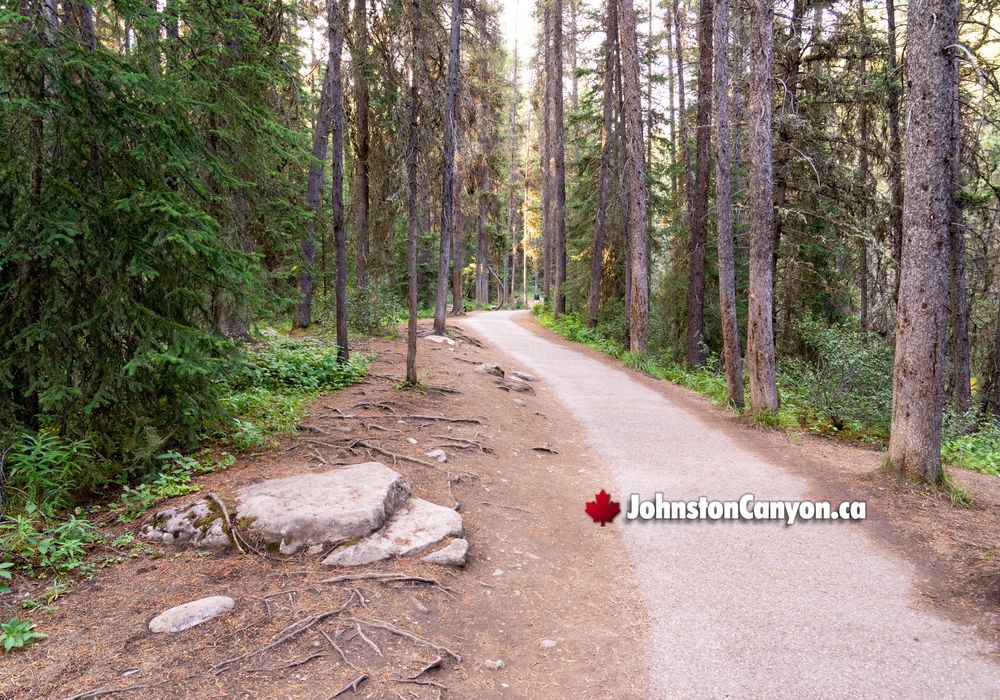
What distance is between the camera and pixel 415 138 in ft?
32.3

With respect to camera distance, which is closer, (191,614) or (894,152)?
(191,614)

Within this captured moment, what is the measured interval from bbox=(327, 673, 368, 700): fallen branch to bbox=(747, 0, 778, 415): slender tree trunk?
889 centimetres

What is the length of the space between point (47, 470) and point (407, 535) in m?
3.21

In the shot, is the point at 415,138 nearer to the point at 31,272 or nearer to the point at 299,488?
the point at 31,272

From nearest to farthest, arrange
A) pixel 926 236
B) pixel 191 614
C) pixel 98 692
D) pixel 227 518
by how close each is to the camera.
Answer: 1. pixel 98 692
2. pixel 191 614
3. pixel 227 518
4. pixel 926 236

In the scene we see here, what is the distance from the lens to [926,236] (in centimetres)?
615

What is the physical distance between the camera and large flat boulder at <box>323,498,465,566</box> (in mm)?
4480

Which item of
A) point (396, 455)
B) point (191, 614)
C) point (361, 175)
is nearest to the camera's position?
point (191, 614)

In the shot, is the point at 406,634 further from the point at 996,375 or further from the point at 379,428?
the point at 996,375

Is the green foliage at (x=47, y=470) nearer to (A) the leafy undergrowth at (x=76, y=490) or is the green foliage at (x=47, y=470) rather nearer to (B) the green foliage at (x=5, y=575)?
(A) the leafy undergrowth at (x=76, y=490)

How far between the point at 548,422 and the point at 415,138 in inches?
227

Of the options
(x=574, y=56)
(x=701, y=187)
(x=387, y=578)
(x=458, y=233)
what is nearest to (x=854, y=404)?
(x=701, y=187)

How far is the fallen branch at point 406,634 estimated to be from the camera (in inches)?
142

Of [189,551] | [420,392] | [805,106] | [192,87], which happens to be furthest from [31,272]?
[805,106]
